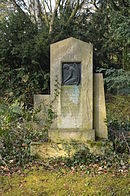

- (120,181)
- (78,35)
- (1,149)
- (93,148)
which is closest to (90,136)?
(93,148)

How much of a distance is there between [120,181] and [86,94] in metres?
1.62

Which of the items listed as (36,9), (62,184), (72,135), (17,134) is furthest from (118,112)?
(36,9)

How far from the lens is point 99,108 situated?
4.11 meters

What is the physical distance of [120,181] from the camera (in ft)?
10.3

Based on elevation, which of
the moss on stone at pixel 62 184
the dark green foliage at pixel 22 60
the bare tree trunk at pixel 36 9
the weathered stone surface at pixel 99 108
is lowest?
the moss on stone at pixel 62 184

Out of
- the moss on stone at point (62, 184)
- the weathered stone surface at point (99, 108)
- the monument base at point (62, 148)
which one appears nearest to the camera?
the moss on stone at point (62, 184)

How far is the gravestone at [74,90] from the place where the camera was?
396 cm

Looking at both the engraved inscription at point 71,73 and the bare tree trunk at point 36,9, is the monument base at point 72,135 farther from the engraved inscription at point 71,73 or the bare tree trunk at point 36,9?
the bare tree trunk at point 36,9

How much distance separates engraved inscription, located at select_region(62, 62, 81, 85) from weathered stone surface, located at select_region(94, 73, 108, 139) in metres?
0.37

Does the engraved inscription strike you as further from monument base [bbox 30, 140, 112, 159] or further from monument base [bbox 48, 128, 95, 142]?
monument base [bbox 30, 140, 112, 159]

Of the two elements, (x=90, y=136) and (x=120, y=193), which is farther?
(x=90, y=136)

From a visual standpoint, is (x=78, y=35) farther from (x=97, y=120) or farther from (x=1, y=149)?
(x=1, y=149)

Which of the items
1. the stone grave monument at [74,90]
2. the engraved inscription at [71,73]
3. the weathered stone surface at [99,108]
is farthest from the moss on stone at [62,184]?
the engraved inscription at [71,73]

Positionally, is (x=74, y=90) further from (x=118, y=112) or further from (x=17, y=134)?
(x=118, y=112)
